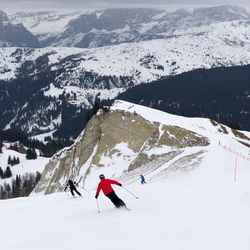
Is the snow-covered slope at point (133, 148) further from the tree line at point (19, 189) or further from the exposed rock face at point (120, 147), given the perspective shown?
the tree line at point (19, 189)

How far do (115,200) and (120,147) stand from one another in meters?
38.4

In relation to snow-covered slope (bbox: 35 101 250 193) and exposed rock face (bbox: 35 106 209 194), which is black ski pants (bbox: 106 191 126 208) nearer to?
snow-covered slope (bbox: 35 101 250 193)

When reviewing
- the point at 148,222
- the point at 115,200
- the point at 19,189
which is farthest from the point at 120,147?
the point at 19,189

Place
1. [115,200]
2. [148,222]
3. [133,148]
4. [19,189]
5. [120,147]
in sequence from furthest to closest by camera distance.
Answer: [19,189], [120,147], [133,148], [115,200], [148,222]

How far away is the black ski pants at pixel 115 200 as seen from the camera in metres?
23.2

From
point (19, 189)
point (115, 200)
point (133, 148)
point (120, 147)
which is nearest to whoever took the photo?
point (115, 200)

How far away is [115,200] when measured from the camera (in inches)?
923

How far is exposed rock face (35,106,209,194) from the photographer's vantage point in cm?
5647

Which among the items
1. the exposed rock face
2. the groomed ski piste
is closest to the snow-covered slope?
the exposed rock face

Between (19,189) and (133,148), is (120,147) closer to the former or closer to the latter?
(133,148)

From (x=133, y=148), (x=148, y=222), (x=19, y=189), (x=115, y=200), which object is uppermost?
(x=148, y=222)

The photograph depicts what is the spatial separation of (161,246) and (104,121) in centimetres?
5134

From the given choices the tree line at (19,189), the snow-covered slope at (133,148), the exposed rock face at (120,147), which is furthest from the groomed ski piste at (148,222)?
the tree line at (19,189)

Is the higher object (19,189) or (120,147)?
(120,147)
